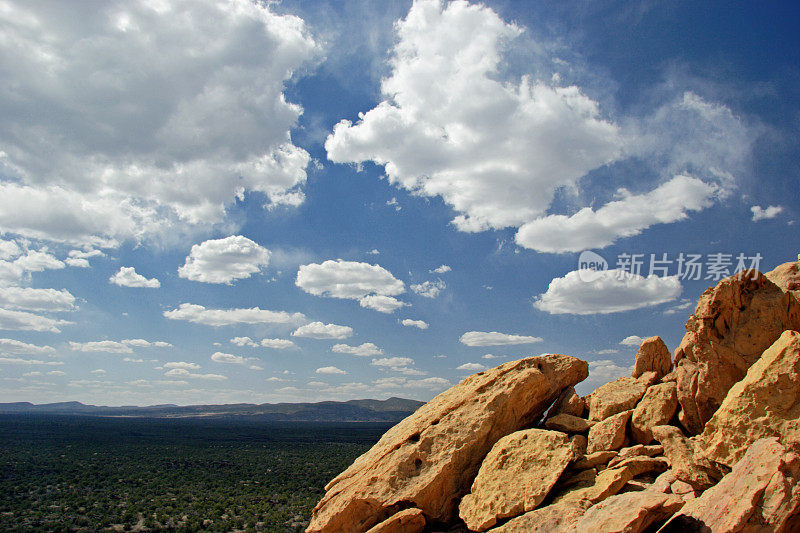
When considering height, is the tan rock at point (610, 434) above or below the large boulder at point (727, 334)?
below

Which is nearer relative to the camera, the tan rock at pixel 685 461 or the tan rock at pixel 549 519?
the tan rock at pixel 549 519

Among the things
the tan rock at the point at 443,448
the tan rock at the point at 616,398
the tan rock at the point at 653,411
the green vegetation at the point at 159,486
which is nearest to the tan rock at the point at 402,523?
the tan rock at the point at 443,448

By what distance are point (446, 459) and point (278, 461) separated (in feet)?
282

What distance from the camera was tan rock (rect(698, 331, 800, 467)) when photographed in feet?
44.3

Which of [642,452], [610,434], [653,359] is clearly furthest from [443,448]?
[653,359]

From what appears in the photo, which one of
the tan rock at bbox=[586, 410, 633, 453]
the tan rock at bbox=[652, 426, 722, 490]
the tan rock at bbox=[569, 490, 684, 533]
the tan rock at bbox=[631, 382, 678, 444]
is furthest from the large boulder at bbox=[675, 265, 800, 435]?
the tan rock at bbox=[569, 490, 684, 533]

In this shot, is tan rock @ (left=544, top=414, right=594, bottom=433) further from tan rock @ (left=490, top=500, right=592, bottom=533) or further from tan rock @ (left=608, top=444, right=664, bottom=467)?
tan rock @ (left=490, top=500, right=592, bottom=533)

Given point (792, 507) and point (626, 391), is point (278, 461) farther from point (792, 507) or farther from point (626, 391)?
point (792, 507)

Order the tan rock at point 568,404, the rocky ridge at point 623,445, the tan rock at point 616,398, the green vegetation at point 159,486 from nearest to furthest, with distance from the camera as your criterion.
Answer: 1. the rocky ridge at point 623,445
2. the tan rock at point 616,398
3. the tan rock at point 568,404
4. the green vegetation at point 159,486

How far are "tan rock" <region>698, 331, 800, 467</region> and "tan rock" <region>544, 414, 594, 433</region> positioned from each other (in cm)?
585

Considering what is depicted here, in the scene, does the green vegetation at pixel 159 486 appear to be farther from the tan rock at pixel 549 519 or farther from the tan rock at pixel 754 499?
the tan rock at pixel 754 499

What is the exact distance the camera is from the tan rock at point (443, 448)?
18484 millimetres

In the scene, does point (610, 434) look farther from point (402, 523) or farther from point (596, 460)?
point (402, 523)

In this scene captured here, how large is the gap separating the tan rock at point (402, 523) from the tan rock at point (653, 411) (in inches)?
373
